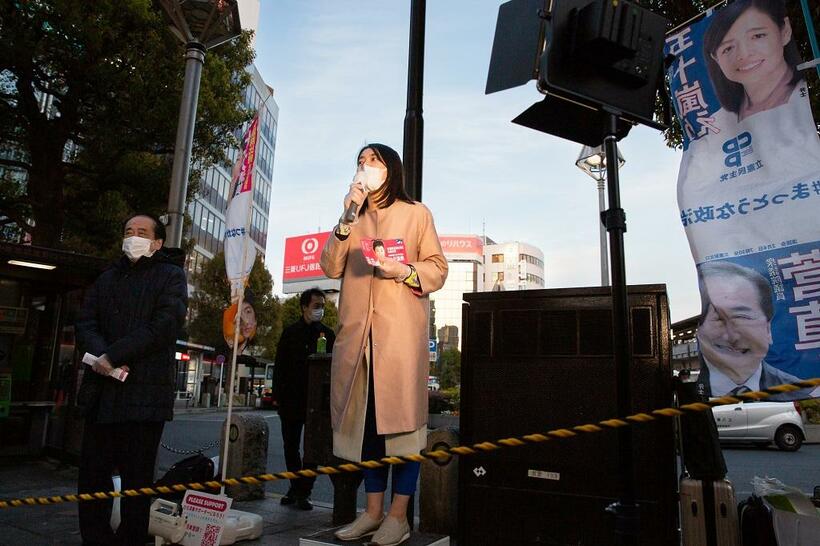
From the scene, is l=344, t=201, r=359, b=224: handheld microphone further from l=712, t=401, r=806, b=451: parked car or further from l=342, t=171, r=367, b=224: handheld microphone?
l=712, t=401, r=806, b=451: parked car

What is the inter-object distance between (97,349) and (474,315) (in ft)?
7.38

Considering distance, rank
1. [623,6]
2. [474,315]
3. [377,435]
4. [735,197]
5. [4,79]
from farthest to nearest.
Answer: [4,79]
[474,315]
[735,197]
[377,435]
[623,6]

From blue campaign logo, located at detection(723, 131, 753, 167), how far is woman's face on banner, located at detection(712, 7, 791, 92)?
0.34 m

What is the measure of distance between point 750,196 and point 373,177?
7.18 feet

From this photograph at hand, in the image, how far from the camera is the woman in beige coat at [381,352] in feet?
8.48

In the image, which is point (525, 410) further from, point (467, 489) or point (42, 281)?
point (42, 281)

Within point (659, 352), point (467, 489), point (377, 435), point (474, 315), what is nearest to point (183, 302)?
point (377, 435)

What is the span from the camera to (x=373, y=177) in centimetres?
291

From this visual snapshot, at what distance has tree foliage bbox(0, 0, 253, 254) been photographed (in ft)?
32.2

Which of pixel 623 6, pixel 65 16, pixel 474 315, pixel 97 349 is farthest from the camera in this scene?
pixel 65 16

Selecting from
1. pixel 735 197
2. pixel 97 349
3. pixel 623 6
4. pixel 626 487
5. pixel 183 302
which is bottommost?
pixel 626 487

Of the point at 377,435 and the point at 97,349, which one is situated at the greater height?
the point at 97,349

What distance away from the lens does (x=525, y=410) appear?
132 inches

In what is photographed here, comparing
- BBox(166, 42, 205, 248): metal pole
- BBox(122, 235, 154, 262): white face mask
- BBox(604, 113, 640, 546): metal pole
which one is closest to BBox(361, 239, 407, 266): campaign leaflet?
BBox(604, 113, 640, 546): metal pole
